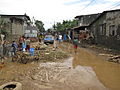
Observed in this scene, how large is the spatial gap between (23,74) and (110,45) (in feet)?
47.4

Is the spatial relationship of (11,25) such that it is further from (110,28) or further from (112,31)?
(112,31)

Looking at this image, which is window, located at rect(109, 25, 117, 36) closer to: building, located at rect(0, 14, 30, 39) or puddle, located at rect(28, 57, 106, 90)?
building, located at rect(0, 14, 30, 39)

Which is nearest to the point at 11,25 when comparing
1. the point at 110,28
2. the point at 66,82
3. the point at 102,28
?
the point at 102,28

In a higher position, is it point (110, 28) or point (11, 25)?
point (11, 25)

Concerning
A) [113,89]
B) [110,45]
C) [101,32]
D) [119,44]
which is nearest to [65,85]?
[113,89]

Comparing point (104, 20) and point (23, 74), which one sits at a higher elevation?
point (104, 20)

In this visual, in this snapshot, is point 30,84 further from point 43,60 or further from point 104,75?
point 43,60

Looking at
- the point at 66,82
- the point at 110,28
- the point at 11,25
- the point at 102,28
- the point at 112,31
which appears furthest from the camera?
the point at 102,28

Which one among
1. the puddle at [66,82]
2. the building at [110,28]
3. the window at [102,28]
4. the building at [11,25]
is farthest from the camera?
the window at [102,28]

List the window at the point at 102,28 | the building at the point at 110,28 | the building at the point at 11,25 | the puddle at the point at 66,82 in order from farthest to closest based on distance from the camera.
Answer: the window at the point at 102,28
the building at the point at 11,25
the building at the point at 110,28
the puddle at the point at 66,82

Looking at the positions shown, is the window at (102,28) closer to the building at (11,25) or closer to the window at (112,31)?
the window at (112,31)

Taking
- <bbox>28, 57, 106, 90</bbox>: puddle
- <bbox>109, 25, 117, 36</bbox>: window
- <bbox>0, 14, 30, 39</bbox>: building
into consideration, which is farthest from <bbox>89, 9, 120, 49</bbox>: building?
<bbox>0, 14, 30, 39</bbox>: building

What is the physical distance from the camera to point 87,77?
834 centimetres

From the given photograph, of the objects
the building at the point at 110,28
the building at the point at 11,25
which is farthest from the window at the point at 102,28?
the building at the point at 11,25
